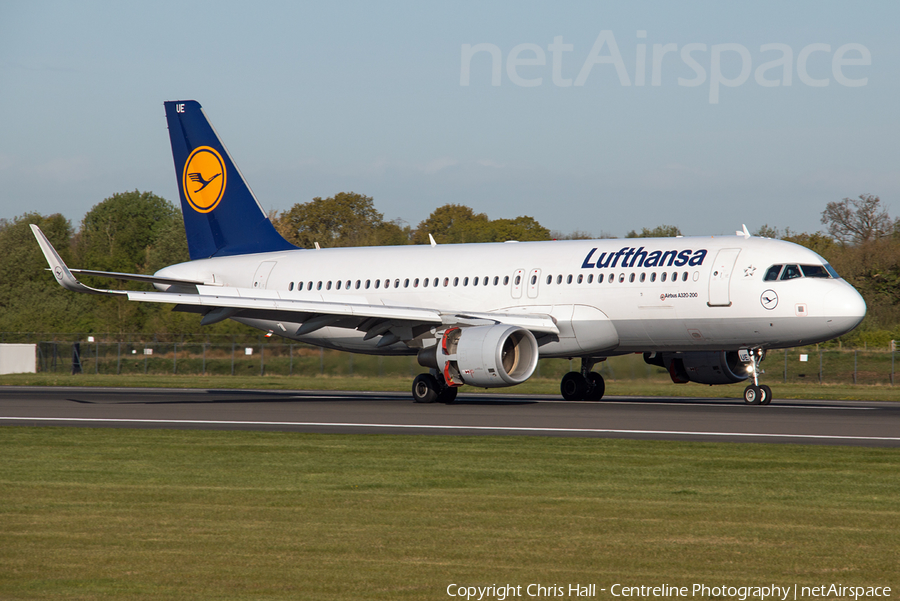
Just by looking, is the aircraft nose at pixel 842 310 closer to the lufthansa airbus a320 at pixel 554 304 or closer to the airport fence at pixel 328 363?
the lufthansa airbus a320 at pixel 554 304

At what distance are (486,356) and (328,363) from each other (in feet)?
66.7

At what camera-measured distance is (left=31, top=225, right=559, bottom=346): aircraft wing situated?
25.8 meters

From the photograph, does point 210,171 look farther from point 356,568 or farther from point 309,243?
point 309,243

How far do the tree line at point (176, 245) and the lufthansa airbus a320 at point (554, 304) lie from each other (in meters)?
27.9

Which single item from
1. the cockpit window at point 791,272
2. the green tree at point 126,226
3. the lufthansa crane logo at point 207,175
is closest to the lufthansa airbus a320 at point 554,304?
the cockpit window at point 791,272

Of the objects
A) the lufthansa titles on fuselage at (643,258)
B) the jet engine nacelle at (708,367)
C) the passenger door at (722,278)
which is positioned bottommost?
the jet engine nacelle at (708,367)

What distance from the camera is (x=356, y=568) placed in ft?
24.7

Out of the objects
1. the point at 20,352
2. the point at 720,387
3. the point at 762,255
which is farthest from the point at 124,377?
the point at 762,255

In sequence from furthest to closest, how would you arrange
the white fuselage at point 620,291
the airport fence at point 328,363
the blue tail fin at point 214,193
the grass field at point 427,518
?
the airport fence at point 328,363, the blue tail fin at point 214,193, the white fuselage at point 620,291, the grass field at point 427,518

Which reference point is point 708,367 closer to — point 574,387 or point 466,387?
point 574,387

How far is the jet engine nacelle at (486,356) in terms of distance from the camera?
24109mm

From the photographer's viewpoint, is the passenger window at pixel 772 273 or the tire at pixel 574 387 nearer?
the passenger window at pixel 772 273

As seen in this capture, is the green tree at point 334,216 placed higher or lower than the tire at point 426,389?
higher

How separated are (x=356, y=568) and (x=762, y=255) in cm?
1929
